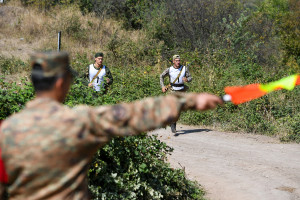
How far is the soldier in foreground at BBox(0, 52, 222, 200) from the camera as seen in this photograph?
2.22 metres

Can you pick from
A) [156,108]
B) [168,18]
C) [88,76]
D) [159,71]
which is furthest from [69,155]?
[168,18]

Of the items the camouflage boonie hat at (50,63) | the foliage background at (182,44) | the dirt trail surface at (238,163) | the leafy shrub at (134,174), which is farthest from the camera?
the foliage background at (182,44)

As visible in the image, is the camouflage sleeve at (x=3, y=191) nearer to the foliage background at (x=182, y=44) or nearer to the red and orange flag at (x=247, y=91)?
the red and orange flag at (x=247, y=91)

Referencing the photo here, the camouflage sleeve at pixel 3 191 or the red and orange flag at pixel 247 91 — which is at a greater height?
the red and orange flag at pixel 247 91

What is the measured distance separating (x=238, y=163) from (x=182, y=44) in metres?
11.7

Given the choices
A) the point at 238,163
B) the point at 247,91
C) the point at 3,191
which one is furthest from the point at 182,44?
the point at 3,191

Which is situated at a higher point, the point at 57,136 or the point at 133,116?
the point at 133,116

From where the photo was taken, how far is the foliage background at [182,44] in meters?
11.5

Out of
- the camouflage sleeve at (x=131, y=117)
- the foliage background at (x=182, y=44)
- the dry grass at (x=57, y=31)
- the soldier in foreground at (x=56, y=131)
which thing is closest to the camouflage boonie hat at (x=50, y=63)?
the soldier in foreground at (x=56, y=131)

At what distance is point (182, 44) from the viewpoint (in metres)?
18.9

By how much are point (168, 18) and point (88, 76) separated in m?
11.4

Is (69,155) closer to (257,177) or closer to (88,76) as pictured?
(257,177)

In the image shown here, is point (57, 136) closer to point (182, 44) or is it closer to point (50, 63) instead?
point (50, 63)

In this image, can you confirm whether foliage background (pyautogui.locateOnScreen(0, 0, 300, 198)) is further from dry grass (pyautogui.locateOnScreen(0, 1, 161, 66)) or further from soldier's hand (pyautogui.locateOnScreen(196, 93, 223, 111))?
soldier's hand (pyautogui.locateOnScreen(196, 93, 223, 111))
